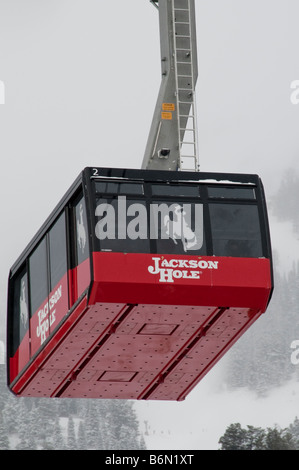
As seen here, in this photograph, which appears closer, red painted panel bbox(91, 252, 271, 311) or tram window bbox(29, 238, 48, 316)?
red painted panel bbox(91, 252, 271, 311)

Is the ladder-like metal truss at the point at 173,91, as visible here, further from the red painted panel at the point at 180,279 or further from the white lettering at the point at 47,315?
the red painted panel at the point at 180,279

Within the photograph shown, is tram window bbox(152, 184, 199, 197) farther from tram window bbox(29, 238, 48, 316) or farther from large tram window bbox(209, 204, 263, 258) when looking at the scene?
tram window bbox(29, 238, 48, 316)

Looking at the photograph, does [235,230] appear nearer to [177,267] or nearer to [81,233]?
[177,267]

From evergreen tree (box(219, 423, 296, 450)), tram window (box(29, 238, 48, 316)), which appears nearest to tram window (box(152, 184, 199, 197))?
tram window (box(29, 238, 48, 316))

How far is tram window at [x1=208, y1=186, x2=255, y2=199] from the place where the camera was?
24344mm

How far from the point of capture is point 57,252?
25.0m

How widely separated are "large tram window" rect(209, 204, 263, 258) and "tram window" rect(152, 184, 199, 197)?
360 mm

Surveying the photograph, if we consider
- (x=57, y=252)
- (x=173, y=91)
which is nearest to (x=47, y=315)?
(x=57, y=252)

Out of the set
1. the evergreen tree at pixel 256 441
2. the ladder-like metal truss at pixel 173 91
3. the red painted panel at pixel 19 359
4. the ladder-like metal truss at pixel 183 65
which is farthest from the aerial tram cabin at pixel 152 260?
the evergreen tree at pixel 256 441

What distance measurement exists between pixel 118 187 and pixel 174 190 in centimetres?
91

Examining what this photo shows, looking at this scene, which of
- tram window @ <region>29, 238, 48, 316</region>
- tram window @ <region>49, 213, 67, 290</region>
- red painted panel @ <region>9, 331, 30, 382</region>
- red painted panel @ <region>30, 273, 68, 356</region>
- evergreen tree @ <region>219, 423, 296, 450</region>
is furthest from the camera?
evergreen tree @ <region>219, 423, 296, 450</region>

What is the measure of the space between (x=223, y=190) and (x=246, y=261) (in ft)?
3.94

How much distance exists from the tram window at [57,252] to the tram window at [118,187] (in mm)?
1151

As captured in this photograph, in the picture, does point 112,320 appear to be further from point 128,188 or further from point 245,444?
point 245,444
